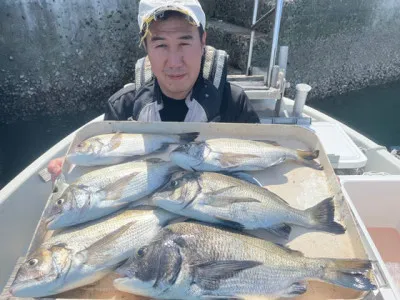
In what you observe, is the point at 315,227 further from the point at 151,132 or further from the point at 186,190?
the point at 151,132

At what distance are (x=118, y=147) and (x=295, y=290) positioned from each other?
1.19 meters

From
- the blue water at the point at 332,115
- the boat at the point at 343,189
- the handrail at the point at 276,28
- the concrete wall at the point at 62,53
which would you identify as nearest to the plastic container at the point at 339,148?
the boat at the point at 343,189

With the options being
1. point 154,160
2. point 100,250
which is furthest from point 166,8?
point 100,250

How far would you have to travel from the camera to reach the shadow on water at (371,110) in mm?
7648

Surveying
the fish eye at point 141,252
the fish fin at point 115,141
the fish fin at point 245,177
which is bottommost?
the fish eye at point 141,252

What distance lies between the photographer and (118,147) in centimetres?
189

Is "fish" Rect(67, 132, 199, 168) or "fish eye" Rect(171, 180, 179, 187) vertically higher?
"fish eye" Rect(171, 180, 179, 187)

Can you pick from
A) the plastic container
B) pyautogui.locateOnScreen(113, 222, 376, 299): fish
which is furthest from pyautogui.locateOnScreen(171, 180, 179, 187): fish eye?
the plastic container

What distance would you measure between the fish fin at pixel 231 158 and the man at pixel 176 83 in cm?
77

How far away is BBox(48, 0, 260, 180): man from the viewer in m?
2.08

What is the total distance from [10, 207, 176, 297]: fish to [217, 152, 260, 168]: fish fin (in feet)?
1.46

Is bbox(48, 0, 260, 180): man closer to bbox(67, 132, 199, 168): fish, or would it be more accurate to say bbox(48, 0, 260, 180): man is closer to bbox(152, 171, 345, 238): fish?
bbox(67, 132, 199, 168): fish

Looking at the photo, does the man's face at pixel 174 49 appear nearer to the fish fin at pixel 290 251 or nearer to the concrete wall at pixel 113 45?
the fish fin at pixel 290 251

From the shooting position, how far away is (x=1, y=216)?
2.36 m
